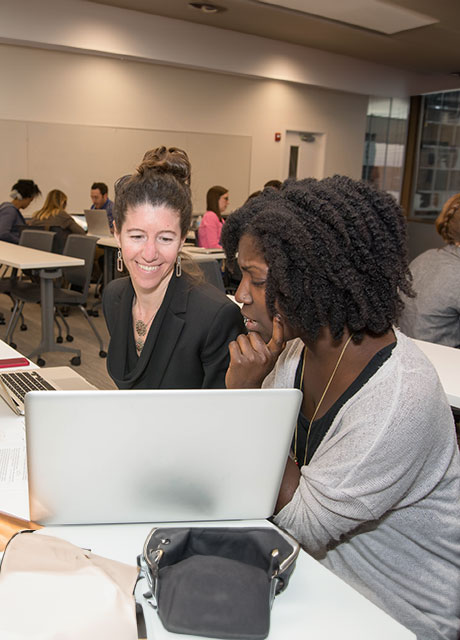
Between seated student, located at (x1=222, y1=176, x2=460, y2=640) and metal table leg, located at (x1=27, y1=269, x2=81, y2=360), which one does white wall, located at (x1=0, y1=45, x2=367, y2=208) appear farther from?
seated student, located at (x1=222, y1=176, x2=460, y2=640)

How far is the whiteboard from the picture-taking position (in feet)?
23.8

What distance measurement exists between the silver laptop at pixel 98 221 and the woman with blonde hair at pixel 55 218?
510 millimetres

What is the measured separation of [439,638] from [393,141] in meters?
11.4

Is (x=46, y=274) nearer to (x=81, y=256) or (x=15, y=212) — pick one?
(x=81, y=256)

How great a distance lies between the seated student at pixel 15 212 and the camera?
19.0ft

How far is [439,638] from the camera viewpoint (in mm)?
1094

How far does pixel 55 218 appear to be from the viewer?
589 centimetres

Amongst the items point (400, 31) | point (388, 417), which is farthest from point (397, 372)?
point (400, 31)

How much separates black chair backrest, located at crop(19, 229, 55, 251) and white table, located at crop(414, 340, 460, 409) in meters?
3.52

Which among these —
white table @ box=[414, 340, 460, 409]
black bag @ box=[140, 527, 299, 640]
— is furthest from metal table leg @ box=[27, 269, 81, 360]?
black bag @ box=[140, 527, 299, 640]

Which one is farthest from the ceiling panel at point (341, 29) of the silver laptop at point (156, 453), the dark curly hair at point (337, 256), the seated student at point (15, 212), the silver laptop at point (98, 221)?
the silver laptop at point (156, 453)

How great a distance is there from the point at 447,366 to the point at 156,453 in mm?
1683

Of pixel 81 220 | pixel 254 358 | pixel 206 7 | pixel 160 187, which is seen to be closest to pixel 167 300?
pixel 160 187

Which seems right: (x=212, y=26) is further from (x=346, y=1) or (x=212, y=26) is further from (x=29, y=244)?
(x=29, y=244)
